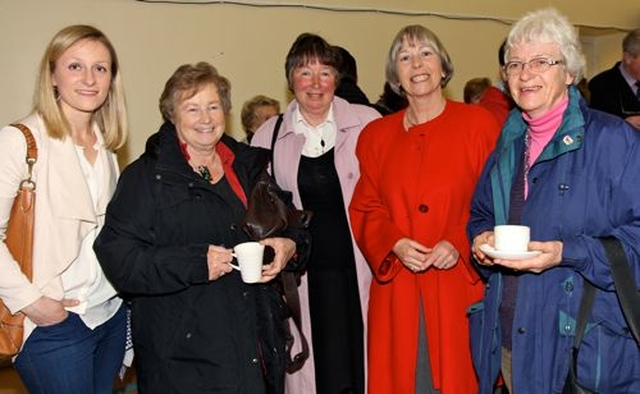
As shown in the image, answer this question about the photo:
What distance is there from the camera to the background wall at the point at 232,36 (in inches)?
203

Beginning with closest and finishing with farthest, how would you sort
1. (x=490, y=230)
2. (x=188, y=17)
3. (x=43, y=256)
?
(x=43, y=256), (x=490, y=230), (x=188, y=17)

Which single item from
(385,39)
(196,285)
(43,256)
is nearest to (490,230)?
(196,285)

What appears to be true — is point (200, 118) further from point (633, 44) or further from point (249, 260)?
point (633, 44)

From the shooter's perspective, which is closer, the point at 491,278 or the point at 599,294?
the point at 599,294

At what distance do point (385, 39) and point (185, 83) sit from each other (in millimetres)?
4857

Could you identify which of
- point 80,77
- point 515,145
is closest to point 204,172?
point 80,77

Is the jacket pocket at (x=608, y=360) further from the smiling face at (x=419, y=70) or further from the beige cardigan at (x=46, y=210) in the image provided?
the beige cardigan at (x=46, y=210)

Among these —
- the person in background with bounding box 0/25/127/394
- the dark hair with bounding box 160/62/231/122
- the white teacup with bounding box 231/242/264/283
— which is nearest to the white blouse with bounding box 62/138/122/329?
the person in background with bounding box 0/25/127/394

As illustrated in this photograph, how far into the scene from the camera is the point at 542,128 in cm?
193

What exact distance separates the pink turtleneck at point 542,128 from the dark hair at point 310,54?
3.57 feet

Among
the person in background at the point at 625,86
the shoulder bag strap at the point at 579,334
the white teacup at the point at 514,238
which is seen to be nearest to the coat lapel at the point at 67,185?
the white teacup at the point at 514,238

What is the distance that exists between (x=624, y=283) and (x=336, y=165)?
53.8 inches

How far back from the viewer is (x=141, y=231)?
6.64 feet

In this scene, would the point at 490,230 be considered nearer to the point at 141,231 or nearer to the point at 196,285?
the point at 196,285
